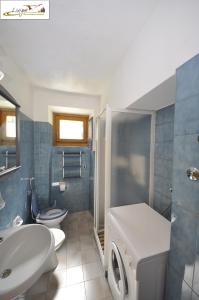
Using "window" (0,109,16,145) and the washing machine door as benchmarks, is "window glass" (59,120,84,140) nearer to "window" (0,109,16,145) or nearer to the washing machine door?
"window" (0,109,16,145)

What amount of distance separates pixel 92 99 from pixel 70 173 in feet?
5.20

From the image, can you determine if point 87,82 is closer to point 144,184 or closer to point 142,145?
point 142,145

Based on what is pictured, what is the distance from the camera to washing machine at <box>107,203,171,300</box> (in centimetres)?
78

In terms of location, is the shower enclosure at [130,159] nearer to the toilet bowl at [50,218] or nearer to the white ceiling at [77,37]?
the white ceiling at [77,37]

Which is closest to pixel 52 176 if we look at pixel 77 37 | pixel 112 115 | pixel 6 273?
pixel 6 273

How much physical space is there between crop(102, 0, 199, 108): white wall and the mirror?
124 cm

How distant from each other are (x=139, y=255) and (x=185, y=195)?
1.53ft

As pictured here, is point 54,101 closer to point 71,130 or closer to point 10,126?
point 71,130

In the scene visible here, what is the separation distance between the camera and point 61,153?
2520 millimetres

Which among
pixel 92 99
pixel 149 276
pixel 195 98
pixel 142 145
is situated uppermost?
pixel 92 99

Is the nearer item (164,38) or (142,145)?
(164,38)

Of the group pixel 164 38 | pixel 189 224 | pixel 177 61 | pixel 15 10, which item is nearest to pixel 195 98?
pixel 177 61

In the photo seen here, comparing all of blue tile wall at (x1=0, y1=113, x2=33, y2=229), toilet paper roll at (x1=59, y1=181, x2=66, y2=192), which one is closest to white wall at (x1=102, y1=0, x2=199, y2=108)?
blue tile wall at (x1=0, y1=113, x2=33, y2=229)

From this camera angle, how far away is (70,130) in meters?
2.83
